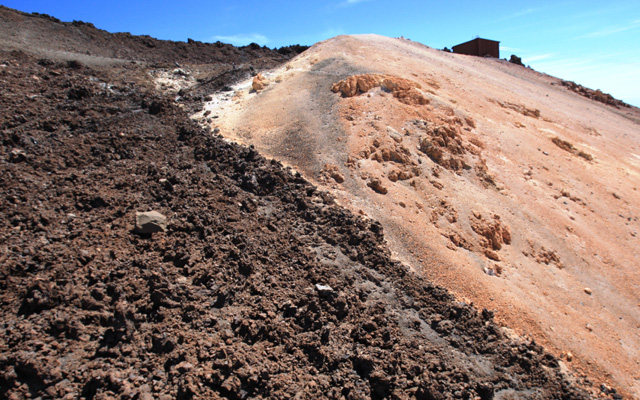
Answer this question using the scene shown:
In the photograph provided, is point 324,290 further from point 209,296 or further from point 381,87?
point 381,87

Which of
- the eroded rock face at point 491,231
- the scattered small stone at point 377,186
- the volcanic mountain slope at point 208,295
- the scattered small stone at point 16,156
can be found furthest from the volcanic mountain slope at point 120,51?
the eroded rock face at point 491,231

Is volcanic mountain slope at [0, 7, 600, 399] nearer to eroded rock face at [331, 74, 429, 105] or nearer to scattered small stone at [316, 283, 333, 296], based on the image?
scattered small stone at [316, 283, 333, 296]

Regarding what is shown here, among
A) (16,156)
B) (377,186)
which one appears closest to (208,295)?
(377,186)

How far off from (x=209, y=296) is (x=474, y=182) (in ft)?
20.8

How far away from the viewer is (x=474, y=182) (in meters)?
8.43

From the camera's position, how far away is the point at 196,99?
37.0ft

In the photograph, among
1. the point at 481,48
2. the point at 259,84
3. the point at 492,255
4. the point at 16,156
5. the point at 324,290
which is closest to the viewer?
the point at 324,290

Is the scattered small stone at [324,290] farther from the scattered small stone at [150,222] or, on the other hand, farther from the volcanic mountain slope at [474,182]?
the scattered small stone at [150,222]

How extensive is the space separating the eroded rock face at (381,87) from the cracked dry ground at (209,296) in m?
3.86

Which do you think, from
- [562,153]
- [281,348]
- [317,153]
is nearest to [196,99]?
[317,153]

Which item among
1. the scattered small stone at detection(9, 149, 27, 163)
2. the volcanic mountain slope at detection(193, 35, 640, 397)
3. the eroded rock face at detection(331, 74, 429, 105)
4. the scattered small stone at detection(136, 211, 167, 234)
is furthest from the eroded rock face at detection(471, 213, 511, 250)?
the scattered small stone at detection(9, 149, 27, 163)

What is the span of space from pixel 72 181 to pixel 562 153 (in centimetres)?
1207

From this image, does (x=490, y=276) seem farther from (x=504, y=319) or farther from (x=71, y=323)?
(x=71, y=323)

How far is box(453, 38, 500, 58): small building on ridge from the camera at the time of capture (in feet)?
76.1
